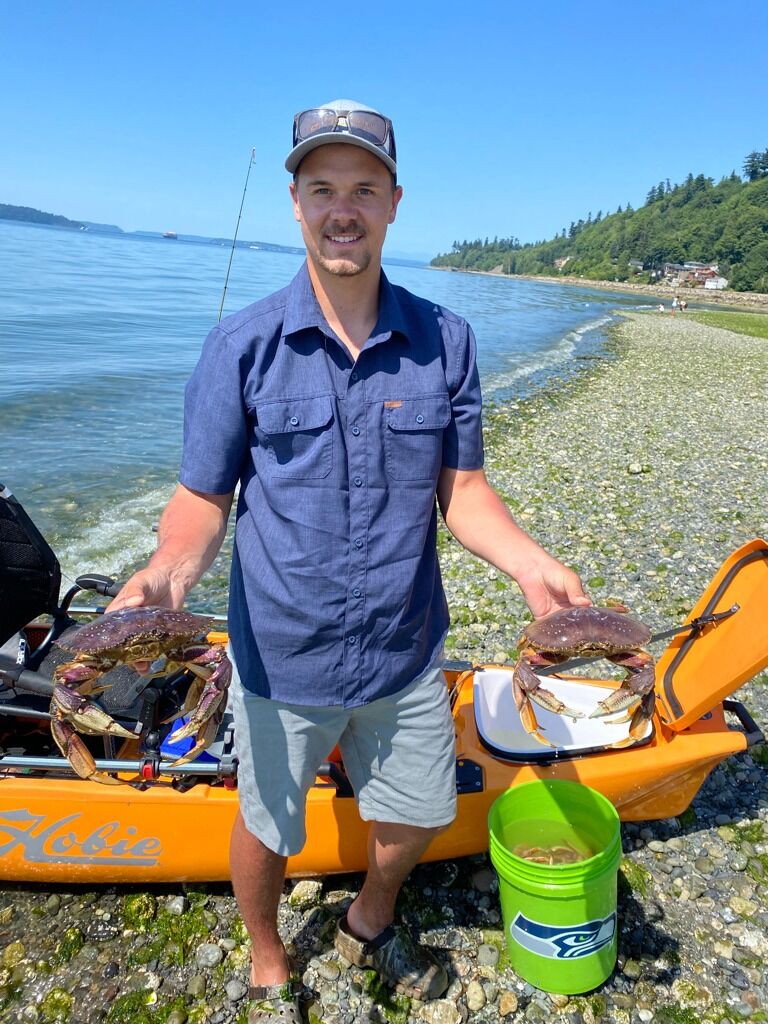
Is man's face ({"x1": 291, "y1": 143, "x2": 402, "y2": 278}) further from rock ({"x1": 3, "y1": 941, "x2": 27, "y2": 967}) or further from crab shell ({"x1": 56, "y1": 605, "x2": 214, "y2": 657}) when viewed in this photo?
rock ({"x1": 3, "y1": 941, "x2": 27, "y2": 967})

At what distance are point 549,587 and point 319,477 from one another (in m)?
1.09

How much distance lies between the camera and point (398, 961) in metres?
3.29

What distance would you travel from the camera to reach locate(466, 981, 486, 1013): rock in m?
3.21

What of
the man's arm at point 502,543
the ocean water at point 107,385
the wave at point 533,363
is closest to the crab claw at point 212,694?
the man's arm at point 502,543

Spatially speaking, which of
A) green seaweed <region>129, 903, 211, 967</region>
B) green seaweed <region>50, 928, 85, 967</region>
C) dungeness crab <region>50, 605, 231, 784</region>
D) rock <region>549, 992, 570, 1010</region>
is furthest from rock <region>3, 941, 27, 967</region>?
rock <region>549, 992, 570, 1010</region>

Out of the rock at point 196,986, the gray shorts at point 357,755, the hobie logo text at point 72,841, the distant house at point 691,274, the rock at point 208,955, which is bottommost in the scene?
the rock at point 196,986

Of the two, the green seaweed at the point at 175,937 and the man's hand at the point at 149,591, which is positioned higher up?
the man's hand at the point at 149,591

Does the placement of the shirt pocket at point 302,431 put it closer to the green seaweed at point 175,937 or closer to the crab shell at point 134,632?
the crab shell at point 134,632

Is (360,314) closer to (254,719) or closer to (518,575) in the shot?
(518,575)

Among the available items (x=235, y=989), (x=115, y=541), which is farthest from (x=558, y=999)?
(x=115, y=541)

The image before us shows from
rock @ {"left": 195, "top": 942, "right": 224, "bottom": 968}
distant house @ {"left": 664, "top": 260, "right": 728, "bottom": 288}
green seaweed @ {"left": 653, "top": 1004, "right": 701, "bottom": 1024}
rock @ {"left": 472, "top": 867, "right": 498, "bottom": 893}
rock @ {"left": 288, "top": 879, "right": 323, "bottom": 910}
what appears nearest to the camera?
green seaweed @ {"left": 653, "top": 1004, "right": 701, "bottom": 1024}

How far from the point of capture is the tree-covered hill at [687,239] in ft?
414

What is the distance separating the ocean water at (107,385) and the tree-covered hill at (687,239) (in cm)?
10149

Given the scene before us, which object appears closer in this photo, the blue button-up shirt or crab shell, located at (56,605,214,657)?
crab shell, located at (56,605,214,657)
